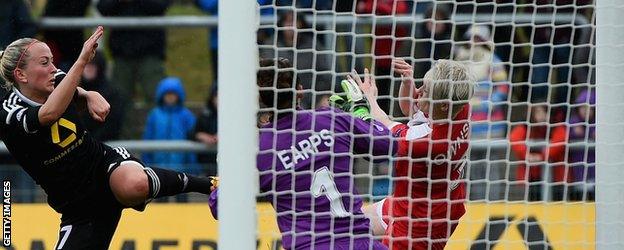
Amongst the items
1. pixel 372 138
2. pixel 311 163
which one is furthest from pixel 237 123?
pixel 372 138

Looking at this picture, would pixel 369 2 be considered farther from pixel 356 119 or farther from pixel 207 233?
pixel 356 119

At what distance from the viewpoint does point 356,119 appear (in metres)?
5.72

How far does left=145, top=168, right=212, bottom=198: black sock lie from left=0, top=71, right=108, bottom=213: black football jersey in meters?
0.32

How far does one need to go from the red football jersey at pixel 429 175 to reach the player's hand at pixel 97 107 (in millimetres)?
1552

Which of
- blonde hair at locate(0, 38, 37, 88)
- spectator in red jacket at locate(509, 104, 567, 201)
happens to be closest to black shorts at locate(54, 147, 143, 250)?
blonde hair at locate(0, 38, 37, 88)

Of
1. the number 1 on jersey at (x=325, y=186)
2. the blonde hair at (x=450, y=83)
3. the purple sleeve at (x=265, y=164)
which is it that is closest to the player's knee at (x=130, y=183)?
the purple sleeve at (x=265, y=164)

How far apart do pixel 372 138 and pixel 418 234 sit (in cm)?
73

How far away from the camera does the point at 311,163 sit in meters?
5.68

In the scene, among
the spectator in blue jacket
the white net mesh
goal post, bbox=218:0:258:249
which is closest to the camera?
goal post, bbox=218:0:258:249

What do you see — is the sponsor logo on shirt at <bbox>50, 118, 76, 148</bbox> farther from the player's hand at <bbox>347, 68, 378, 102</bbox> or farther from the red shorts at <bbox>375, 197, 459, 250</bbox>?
the red shorts at <bbox>375, 197, 459, 250</bbox>

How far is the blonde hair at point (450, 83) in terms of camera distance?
577 cm

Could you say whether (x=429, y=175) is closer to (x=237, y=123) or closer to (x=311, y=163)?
(x=311, y=163)

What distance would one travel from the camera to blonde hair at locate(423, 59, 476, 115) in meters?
5.77

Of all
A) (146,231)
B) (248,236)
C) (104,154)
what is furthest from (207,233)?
(248,236)
